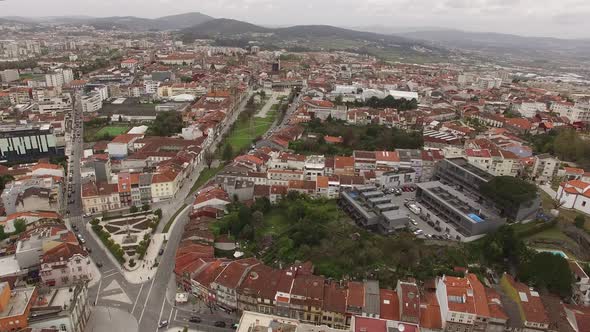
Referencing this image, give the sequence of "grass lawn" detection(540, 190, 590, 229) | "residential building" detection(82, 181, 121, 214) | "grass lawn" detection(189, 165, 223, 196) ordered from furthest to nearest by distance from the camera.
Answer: "grass lawn" detection(189, 165, 223, 196) < "residential building" detection(82, 181, 121, 214) < "grass lawn" detection(540, 190, 590, 229)

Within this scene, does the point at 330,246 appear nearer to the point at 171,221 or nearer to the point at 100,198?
the point at 171,221

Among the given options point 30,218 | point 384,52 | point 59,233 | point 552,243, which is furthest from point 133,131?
point 384,52

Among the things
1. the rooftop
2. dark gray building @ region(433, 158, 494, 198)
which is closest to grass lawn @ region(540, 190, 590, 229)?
dark gray building @ region(433, 158, 494, 198)

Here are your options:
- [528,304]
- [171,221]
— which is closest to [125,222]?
[171,221]

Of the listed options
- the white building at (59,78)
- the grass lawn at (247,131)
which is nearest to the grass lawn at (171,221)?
the grass lawn at (247,131)

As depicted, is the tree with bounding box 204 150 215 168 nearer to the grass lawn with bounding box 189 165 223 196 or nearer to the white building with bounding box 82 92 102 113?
the grass lawn with bounding box 189 165 223 196

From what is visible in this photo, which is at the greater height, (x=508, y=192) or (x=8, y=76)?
(x=508, y=192)

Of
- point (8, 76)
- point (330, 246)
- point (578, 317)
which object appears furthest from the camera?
point (8, 76)

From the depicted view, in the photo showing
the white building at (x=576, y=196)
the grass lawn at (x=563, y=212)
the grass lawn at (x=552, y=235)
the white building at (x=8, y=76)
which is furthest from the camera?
the white building at (x=8, y=76)

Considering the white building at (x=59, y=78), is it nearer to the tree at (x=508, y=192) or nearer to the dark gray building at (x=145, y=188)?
the dark gray building at (x=145, y=188)

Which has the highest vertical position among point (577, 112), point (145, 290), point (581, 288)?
point (577, 112)
